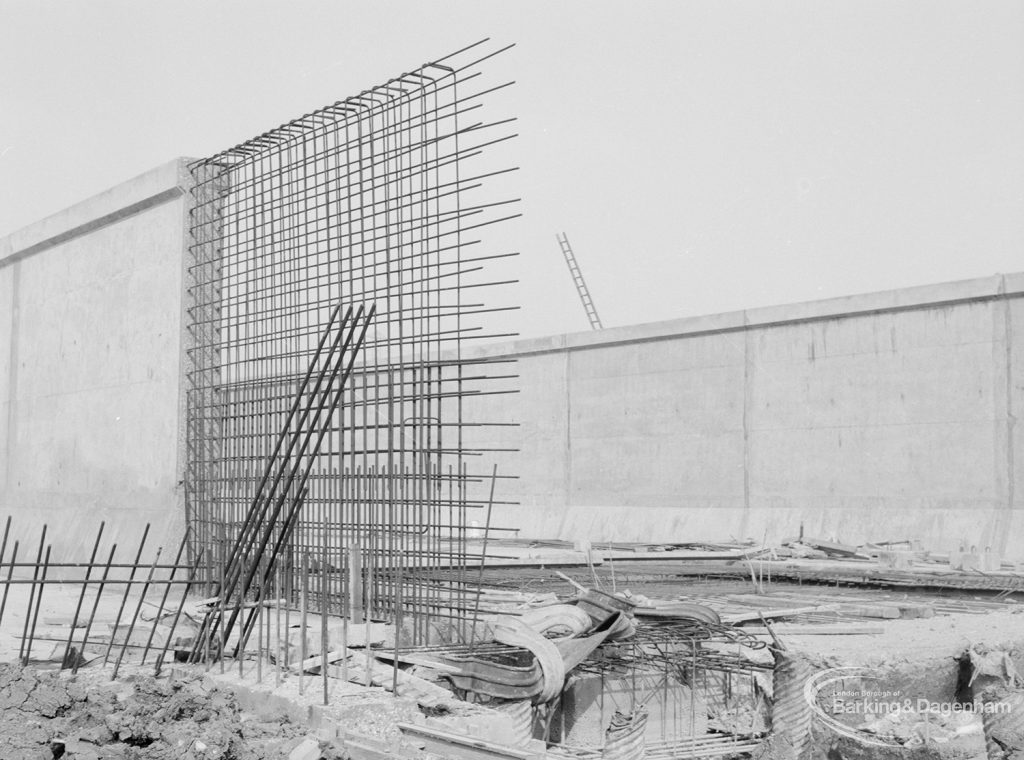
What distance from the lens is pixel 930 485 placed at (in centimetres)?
1639

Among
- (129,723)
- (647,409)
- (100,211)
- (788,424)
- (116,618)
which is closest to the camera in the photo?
(129,723)

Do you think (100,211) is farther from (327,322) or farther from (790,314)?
(790,314)

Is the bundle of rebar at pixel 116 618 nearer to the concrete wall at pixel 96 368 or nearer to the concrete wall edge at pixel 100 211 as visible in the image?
the concrete wall at pixel 96 368

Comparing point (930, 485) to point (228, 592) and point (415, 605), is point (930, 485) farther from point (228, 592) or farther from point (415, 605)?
point (228, 592)

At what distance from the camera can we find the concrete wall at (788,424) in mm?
15984

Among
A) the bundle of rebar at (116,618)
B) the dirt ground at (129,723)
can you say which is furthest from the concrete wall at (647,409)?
the dirt ground at (129,723)

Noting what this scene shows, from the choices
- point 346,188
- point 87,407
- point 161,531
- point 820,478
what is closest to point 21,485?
point 87,407

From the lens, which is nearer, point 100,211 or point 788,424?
point 100,211

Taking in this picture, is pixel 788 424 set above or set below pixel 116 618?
above

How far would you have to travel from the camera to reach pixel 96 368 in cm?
1293

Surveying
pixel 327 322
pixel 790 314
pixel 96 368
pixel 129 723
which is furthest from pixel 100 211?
pixel 790 314

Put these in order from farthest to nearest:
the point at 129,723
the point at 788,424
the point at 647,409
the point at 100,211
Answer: the point at 647,409
the point at 788,424
the point at 100,211
the point at 129,723

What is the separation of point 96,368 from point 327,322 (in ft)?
15.7

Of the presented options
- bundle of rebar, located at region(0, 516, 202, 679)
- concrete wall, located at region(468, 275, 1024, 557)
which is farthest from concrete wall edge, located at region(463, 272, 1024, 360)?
bundle of rebar, located at region(0, 516, 202, 679)
